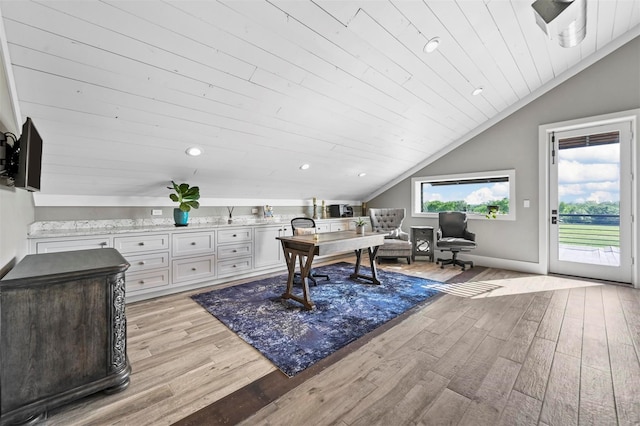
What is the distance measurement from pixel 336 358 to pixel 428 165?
4.65m

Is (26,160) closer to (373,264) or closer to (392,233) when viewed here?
(373,264)

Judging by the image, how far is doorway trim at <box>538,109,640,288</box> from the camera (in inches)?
140

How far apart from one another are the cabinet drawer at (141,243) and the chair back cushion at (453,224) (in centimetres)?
451

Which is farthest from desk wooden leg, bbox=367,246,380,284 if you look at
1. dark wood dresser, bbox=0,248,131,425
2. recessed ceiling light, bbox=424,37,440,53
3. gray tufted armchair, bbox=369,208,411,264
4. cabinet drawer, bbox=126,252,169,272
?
dark wood dresser, bbox=0,248,131,425

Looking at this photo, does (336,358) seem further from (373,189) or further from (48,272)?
(373,189)

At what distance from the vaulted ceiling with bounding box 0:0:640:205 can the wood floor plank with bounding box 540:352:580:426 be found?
2812mm

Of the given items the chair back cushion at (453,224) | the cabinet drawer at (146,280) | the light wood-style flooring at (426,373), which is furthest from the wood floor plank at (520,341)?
the cabinet drawer at (146,280)

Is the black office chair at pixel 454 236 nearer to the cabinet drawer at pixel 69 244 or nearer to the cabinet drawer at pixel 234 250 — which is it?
the cabinet drawer at pixel 234 250

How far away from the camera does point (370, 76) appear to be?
110 inches

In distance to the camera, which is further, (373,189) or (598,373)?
(373,189)

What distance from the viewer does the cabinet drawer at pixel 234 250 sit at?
3795 mm

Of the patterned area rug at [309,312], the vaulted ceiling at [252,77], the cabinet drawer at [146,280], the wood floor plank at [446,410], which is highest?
the vaulted ceiling at [252,77]

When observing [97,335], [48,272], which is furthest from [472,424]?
[48,272]

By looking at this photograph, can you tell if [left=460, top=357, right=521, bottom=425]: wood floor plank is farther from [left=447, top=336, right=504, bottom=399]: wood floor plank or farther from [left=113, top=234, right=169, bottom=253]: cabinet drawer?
[left=113, top=234, right=169, bottom=253]: cabinet drawer
